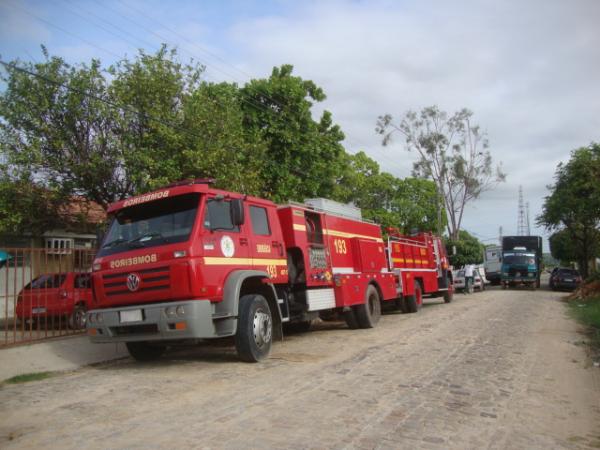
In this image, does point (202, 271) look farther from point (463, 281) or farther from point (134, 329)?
point (463, 281)

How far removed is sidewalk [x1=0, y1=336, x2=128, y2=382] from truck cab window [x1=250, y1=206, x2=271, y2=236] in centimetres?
350

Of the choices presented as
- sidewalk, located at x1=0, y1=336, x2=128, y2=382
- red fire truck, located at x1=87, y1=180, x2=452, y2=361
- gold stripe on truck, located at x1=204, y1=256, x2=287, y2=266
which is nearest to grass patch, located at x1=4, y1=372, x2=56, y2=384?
sidewalk, located at x1=0, y1=336, x2=128, y2=382

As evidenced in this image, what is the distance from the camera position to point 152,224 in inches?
305

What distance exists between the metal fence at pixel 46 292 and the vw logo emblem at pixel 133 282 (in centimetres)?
250

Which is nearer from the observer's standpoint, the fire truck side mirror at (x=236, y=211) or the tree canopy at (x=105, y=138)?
the fire truck side mirror at (x=236, y=211)

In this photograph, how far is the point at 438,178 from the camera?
40000 mm

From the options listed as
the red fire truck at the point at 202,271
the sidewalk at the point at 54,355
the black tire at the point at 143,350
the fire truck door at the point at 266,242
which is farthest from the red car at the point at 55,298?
the fire truck door at the point at 266,242

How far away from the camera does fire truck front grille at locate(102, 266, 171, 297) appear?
7.10 metres

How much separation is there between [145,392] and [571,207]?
32209 mm

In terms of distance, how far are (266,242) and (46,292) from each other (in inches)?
184

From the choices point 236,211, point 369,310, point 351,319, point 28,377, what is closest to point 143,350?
point 28,377

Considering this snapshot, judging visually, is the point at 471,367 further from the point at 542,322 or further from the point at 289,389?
the point at 542,322

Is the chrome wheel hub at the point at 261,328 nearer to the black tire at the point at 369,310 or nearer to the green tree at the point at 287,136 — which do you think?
the black tire at the point at 369,310

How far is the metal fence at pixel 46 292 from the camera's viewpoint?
948 cm
